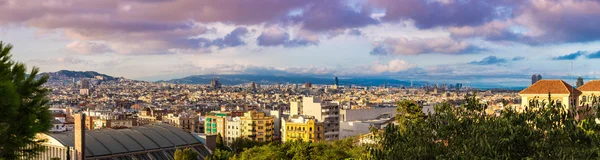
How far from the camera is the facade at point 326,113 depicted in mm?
67000

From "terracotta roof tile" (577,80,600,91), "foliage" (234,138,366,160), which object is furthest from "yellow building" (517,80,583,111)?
"foliage" (234,138,366,160)

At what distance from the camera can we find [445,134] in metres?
11.8

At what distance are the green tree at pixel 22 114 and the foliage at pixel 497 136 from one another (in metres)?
5.48

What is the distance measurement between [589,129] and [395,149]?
3227 millimetres

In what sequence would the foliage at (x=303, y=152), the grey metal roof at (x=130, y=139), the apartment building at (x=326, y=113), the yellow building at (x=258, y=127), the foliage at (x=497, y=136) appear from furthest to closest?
the yellow building at (x=258, y=127) → the apartment building at (x=326, y=113) → the grey metal roof at (x=130, y=139) → the foliage at (x=303, y=152) → the foliage at (x=497, y=136)

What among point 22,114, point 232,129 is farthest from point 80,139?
point 232,129

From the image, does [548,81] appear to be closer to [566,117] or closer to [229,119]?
[566,117]

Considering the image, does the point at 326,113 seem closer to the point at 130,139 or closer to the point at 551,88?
the point at 130,139

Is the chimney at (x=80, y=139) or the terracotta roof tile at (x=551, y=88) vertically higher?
the terracotta roof tile at (x=551, y=88)

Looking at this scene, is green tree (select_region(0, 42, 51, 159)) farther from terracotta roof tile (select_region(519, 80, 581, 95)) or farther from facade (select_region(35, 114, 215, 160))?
facade (select_region(35, 114, 215, 160))

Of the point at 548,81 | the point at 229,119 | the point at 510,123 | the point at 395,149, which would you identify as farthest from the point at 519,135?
the point at 229,119

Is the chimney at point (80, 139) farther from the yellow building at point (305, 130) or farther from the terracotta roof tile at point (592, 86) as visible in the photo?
the yellow building at point (305, 130)

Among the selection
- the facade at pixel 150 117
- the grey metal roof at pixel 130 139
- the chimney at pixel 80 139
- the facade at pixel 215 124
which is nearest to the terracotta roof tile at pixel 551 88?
the chimney at pixel 80 139

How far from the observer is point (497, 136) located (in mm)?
10648
